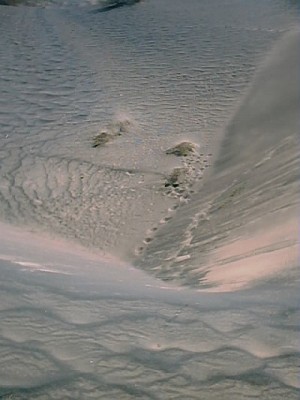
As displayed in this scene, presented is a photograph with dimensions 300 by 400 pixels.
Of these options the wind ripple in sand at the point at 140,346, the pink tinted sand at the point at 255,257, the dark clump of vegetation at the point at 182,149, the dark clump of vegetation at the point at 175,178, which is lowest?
the wind ripple in sand at the point at 140,346

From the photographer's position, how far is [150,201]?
184 inches

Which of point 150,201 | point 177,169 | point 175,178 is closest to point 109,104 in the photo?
point 177,169

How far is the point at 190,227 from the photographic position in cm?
423

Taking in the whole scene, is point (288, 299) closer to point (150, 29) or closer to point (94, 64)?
point (94, 64)

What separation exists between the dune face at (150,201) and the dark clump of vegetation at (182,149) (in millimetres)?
18

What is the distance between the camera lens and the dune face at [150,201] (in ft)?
6.18

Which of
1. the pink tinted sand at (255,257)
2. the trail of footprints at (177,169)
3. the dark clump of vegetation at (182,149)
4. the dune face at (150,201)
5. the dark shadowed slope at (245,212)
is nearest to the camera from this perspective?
the dune face at (150,201)

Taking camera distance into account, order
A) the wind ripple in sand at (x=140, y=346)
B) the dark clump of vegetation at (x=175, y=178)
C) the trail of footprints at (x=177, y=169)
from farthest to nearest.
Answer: the dark clump of vegetation at (x=175, y=178), the trail of footprints at (x=177, y=169), the wind ripple in sand at (x=140, y=346)

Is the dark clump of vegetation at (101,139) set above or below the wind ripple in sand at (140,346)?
above

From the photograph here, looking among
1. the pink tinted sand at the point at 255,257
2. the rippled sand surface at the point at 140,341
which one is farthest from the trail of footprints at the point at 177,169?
the rippled sand surface at the point at 140,341

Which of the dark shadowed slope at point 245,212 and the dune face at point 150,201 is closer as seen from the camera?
the dune face at point 150,201

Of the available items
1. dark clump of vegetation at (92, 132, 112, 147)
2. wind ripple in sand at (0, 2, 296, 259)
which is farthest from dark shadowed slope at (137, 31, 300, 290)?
dark clump of vegetation at (92, 132, 112, 147)

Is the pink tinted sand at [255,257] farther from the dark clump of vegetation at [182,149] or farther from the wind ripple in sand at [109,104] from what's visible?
the dark clump of vegetation at [182,149]

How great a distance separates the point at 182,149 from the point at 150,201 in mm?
900
